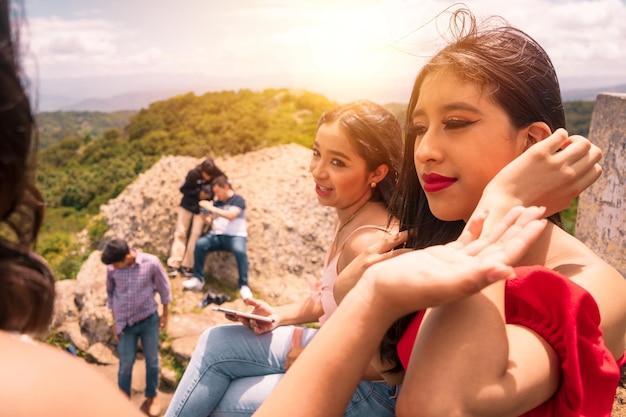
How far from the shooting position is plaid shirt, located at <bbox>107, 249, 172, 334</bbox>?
5582 millimetres

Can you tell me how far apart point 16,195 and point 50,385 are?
41 centimetres

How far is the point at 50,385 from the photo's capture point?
841mm

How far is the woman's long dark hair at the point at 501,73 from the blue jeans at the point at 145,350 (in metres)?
4.50

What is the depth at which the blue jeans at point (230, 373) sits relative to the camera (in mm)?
2348

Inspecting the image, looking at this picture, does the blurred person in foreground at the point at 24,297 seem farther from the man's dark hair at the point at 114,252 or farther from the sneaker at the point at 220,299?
the sneaker at the point at 220,299

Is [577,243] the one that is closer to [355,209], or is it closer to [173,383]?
[355,209]

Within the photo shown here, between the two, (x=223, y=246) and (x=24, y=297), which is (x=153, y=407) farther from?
(x=24, y=297)

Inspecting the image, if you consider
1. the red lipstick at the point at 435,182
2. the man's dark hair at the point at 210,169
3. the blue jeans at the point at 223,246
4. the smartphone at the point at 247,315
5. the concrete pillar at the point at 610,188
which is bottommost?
the blue jeans at the point at 223,246

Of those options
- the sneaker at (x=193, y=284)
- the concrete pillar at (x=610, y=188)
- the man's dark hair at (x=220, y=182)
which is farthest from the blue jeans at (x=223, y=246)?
the concrete pillar at (x=610, y=188)

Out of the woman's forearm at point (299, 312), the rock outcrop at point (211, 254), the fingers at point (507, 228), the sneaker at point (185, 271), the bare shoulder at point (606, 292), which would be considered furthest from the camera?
the sneaker at point (185, 271)

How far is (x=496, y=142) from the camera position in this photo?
5.13 feet

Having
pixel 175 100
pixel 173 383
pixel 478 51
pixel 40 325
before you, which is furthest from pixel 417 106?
pixel 175 100

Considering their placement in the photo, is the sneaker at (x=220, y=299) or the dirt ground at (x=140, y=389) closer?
the dirt ground at (x=140, y=389)

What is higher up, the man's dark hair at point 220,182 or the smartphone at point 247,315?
the smartphone at point 247,315
